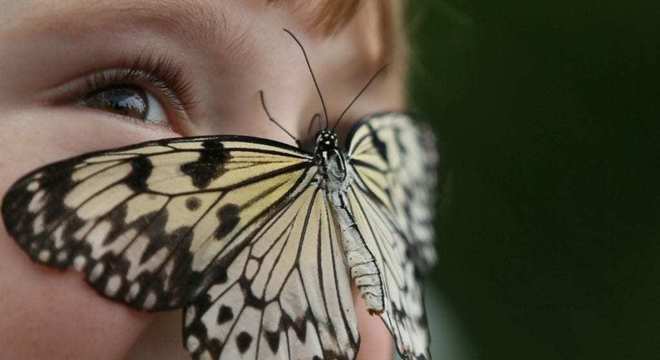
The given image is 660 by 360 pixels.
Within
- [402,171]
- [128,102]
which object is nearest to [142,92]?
[128,102]

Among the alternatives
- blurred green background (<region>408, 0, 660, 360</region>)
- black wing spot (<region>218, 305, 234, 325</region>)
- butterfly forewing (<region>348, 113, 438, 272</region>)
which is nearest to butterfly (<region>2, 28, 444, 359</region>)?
black wing spot (<region>218, 305, 234, 325</region>)

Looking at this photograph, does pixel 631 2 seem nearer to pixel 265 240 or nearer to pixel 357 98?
pixel 357 98

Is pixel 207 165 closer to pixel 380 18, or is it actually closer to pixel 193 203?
pixel 193 203

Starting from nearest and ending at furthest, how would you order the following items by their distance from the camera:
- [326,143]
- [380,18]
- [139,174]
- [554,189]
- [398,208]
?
[139,174] → [326,143] → [398,208] → [380,18] → [554,189]

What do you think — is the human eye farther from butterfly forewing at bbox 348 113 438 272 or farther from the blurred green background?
the blurred green background

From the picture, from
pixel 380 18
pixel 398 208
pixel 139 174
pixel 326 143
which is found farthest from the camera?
pixel 380 18
